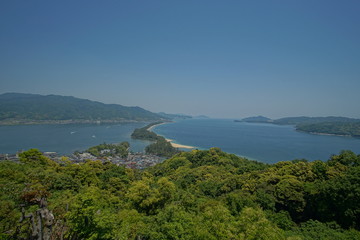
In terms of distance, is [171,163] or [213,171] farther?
[171,163]

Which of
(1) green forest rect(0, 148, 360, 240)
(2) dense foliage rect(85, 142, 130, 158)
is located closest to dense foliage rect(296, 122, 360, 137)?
(2) dense foliage rect(85, 142, 130, 158)

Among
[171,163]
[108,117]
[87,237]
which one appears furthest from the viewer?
[108,117]

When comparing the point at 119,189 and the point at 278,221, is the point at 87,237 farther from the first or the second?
the point at 119,189

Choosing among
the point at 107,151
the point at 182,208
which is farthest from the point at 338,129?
the point at 182,208

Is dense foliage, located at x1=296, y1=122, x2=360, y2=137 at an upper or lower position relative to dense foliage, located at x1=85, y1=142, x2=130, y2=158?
upper

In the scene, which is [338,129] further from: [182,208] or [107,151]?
[182,208]

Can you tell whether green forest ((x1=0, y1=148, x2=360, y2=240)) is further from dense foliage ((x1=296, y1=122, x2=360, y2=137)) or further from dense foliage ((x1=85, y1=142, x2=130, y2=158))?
dense foliage ((x1=296, y1=122, x2=360, y2=137))

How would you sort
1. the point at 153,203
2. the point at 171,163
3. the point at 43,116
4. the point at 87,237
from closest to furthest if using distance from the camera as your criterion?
1. the point at 87,237
2. the point at 153,203
3. the point at 171,163
4. the point at 43,116

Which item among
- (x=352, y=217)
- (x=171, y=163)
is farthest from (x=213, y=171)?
(x=352, y=217)

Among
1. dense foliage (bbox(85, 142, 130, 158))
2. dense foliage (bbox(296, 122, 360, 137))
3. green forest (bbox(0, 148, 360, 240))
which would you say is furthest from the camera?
dense foliage (bbox(296, 122, 360, 137))
